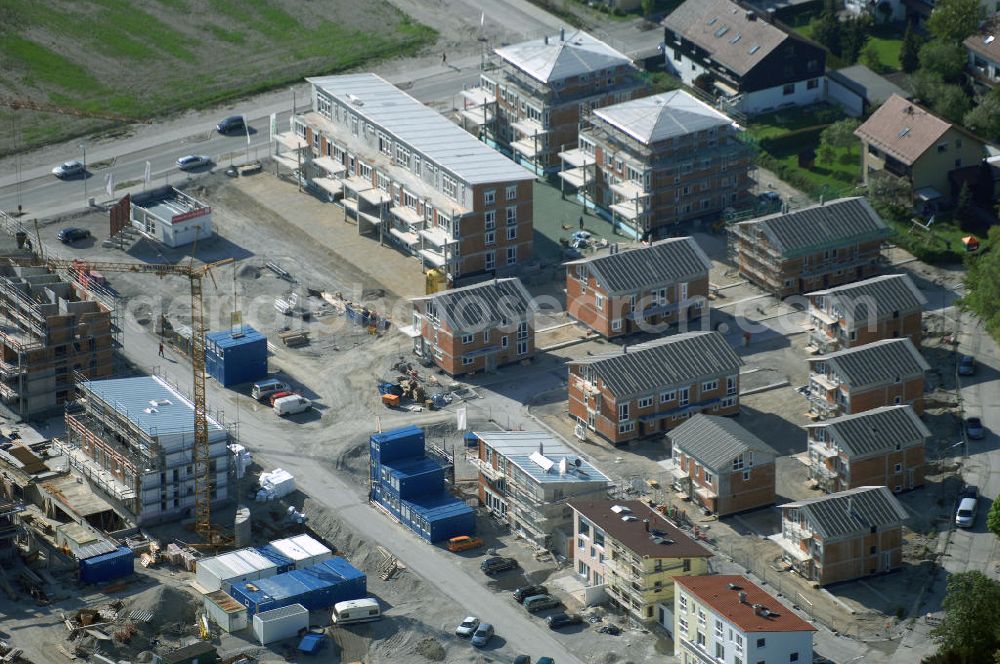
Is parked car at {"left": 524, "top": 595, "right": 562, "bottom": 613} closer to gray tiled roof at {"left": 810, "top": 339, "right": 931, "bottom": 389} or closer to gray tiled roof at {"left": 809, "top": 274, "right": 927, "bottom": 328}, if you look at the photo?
gray tiled roof at {"left": 810, "top": 339, "right": 931, "bottom": 389}

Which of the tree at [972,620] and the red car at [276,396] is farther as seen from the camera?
the red car at [276,396]

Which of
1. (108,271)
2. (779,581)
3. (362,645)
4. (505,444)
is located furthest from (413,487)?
(108,271)

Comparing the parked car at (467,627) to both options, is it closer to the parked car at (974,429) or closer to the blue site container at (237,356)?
the blue site container at (237,356)

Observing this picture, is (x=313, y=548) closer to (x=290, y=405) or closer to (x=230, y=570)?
(x=230, y=570)

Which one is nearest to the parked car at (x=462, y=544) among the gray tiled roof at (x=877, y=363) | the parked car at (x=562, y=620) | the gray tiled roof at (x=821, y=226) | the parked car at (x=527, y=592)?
the parked car at (x=527, y=592)

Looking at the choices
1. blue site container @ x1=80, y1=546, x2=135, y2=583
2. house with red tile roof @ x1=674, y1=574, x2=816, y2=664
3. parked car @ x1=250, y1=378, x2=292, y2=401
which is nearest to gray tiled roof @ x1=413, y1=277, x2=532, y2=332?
parked car @ x1=250, y1=378, x2=292, y2=401

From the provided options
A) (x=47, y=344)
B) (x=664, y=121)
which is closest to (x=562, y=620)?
(x=47, y=344)
